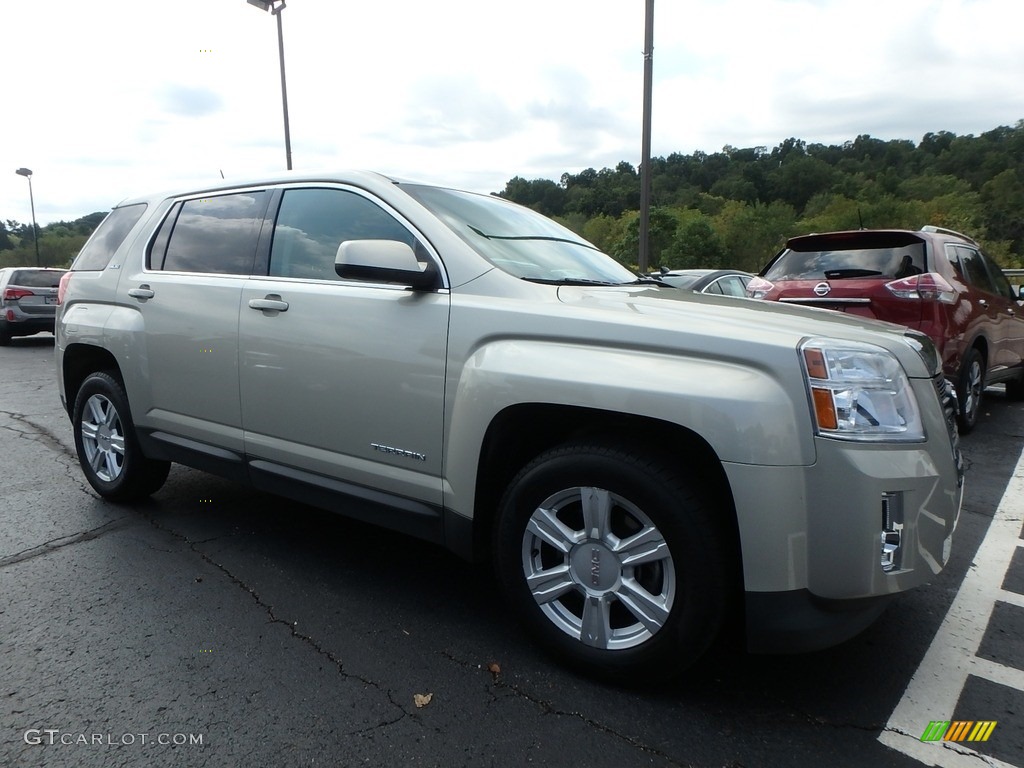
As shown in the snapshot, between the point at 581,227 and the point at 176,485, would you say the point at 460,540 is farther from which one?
the point at 581,227

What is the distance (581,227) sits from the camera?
197 feet

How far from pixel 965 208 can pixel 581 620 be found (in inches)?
2447

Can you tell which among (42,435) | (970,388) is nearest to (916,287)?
(970,388)

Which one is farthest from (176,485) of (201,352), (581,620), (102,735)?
(581,620)

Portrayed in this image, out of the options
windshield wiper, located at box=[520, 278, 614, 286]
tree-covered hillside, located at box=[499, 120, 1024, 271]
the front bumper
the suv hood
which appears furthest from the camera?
tree-covered hillside, located at box=[499, 120, 1024, 271]

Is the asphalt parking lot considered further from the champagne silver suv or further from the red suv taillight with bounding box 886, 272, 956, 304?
the red suv taillight with bounding box 886, 272, 956, 304

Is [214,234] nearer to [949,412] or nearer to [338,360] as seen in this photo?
[338,360]

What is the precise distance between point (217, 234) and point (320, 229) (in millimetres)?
803

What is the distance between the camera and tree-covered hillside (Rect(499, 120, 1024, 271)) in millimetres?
54375

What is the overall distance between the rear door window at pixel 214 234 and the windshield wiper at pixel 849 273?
470 cm

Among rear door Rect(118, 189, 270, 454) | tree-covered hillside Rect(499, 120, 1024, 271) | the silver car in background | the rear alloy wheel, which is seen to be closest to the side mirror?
rear door Rect(118, 189, 270, 454)

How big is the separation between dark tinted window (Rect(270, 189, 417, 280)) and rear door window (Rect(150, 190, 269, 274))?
20cm

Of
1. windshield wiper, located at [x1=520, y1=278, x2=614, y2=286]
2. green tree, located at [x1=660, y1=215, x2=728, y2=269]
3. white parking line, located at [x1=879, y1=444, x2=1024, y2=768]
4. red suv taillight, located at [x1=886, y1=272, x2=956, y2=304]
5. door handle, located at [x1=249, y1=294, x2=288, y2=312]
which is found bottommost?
white parking line, located at [x1=879, y1=444, x2=1024, y2=768]

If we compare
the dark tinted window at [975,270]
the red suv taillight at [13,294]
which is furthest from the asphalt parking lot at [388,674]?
the red suv taillight at [13,294]
